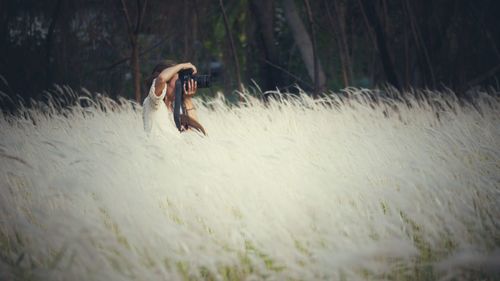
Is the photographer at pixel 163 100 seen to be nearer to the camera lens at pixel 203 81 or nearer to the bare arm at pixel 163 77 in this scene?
the bare arm at pixel 163 77

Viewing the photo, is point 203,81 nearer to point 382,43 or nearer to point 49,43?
point 382,43

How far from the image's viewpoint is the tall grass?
2.49 meters

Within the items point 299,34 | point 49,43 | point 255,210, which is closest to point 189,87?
point 255,210

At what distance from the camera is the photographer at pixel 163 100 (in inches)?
187

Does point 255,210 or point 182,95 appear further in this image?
point 182,95

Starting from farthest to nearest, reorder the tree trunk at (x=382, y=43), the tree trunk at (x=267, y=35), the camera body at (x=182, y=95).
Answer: the tree trunk at (x=267, y=35), the tree trunk at (x=382, y=43), the camera body at (x=182, y=95)

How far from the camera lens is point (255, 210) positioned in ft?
9.84

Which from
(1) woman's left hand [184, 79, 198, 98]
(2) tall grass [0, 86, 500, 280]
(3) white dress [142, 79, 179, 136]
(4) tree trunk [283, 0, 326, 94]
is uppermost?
(4) tree trunk [283, 0, 326, 94]

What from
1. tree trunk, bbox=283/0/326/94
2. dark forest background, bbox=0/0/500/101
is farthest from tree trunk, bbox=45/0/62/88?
tree trunk, bbox=283/0/326/94

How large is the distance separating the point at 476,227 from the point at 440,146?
4.87 feet

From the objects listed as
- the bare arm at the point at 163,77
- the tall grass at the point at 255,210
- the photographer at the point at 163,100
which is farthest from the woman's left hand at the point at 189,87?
the tall grass at the point at 255,210

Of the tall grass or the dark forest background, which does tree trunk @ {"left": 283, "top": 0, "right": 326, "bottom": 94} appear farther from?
the tall grass

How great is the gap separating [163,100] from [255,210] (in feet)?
8.12

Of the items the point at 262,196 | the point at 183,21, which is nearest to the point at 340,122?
the point at 262,196
